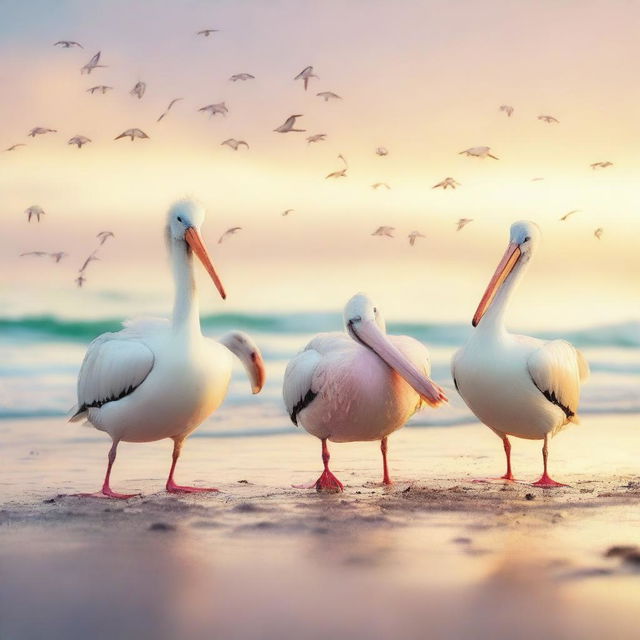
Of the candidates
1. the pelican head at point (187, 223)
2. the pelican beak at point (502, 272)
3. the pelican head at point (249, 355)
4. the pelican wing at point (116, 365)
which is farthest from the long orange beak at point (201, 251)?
the pelican beak at point (502, 272)

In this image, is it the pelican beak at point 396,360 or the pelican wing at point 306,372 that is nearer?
the pelican beak at point 396,360

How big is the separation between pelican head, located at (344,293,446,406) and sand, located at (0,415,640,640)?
21.8 inches

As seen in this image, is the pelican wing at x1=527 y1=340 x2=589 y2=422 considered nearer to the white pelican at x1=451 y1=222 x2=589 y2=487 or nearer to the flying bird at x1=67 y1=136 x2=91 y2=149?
the white pelican at x1=451 y1=222 x2=589 y2=487

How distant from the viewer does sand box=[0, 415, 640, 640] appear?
4.02 metres

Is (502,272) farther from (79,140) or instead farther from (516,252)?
(79,140)

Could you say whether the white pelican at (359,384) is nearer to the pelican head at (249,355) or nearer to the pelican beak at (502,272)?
the pelican head at (249,355)

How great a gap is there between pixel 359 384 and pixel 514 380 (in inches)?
41.3

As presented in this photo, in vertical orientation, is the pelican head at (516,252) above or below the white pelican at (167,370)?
above

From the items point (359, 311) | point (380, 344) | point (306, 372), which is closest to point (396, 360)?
point (380, 344)

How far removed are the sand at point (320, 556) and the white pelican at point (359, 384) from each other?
1.25 ft

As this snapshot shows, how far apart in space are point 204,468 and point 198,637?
4.45 m

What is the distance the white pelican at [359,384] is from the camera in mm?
6941

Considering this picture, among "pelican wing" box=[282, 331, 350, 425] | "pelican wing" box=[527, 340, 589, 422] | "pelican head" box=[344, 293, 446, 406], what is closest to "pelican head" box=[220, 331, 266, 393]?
"pelican wing" box=[282, 331, 350, 425]

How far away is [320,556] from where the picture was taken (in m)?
4.95
